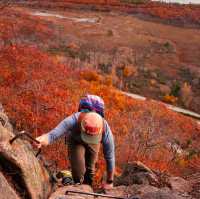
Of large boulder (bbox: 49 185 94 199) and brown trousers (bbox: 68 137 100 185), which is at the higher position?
brown trousers (bbox: 68 137 100 185)

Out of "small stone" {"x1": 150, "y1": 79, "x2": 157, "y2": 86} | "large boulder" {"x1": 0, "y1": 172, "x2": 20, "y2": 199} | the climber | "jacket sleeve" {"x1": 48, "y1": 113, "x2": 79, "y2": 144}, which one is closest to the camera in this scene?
"large boulder" {"x1": 0, "y1": 172, "x2": 20, "y2": 199}

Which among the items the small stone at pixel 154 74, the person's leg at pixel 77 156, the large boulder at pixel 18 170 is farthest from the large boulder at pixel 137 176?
the small stone at pixel 154 74

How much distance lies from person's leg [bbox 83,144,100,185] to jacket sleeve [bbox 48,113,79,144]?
56cm

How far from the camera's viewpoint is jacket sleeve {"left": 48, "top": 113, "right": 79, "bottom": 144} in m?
6.96

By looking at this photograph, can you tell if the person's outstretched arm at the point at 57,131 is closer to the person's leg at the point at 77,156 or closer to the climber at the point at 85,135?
the climber at the point at 85,135

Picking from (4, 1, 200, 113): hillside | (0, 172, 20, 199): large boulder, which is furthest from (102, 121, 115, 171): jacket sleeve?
(4, 1, 200, 113): hillside

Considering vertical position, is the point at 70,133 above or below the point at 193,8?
above

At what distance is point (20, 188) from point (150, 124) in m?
25.2

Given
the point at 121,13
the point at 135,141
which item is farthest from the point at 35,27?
the point at 135,141

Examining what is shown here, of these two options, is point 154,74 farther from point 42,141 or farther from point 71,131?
point 42,141

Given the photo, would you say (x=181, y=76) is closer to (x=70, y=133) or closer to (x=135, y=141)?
(x=135, y=141)

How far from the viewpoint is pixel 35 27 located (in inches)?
2879

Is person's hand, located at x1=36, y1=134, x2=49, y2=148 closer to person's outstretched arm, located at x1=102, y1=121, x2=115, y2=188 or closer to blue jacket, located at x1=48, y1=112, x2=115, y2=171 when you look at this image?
blue jacket, located at x1=48, y1=112, x2=115, y2=171

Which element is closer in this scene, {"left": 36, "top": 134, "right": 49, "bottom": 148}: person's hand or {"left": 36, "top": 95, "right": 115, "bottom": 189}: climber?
{"left": 36, "top": 134, "right": 49, "bottom": 148}: person's hand
